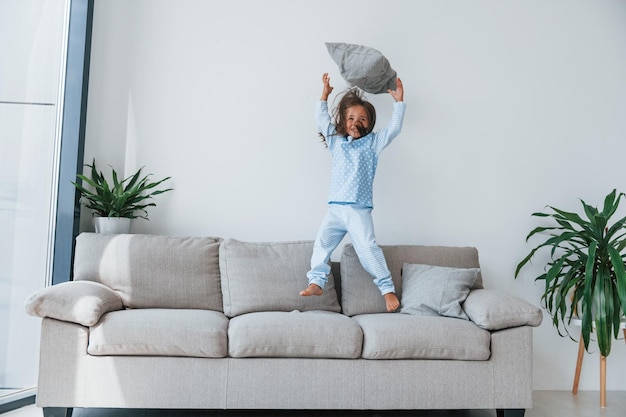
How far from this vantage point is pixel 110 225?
11.8 ft

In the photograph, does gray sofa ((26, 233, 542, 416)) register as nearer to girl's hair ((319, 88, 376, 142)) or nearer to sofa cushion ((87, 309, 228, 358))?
sofa cushion ((87, 309, 228, 358))

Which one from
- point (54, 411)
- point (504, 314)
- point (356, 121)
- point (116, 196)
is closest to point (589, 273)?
point (504, 314)

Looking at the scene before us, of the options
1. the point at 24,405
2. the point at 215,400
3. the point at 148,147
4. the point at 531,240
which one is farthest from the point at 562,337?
Result: the point at 24,405

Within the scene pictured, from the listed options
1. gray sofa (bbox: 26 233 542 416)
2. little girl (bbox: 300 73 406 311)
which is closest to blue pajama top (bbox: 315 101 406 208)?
little girl (bbox: 300 73 406 311)

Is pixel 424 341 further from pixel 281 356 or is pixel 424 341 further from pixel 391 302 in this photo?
pixel 281 356

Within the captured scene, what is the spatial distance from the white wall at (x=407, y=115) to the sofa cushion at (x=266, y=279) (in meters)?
0.43

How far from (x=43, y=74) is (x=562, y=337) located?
→ 3.45m

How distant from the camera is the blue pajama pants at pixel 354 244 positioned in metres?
3.36

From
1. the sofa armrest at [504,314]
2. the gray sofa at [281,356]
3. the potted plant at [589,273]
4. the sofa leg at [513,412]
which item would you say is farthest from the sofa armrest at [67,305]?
the potted plant at [589,273]

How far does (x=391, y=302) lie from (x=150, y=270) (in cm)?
128

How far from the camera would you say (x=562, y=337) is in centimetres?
401

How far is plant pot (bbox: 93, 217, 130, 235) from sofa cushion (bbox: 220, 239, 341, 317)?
0.60m

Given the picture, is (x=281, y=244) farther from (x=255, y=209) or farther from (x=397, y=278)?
(x=397, y=278)

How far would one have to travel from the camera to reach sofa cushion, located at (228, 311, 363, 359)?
112 inches
